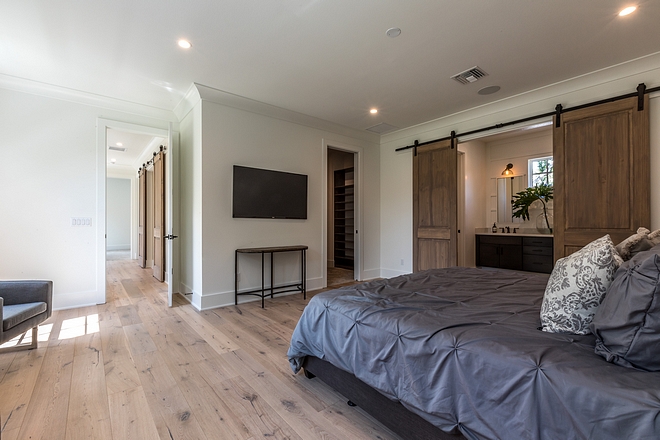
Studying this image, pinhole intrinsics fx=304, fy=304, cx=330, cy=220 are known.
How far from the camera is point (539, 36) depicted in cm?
270

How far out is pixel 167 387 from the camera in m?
2.02

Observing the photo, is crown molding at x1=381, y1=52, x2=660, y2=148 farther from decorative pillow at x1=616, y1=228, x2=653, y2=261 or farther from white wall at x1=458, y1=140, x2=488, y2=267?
decorative pillow at x1=616, y1=228, x2=653, y2=261

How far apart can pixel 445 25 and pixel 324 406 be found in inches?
119

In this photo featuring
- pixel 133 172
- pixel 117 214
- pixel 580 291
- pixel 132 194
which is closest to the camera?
pixel 580 291

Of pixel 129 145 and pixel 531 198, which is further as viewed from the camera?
pixel 129 145

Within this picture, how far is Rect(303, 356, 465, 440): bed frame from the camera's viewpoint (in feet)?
4.42

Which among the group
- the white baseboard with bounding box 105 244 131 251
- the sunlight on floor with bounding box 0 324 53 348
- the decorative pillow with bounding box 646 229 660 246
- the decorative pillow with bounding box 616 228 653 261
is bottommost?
the sunlight on floor with bounding box 0 324 53 348

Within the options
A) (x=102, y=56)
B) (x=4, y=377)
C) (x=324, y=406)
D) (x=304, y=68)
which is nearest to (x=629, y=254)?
(x=324, y=406)

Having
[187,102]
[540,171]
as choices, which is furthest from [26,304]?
[540,171]

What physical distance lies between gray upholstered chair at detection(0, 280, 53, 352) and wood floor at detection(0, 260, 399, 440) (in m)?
0.26

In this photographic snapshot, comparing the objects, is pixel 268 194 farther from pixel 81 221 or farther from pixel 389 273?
pixel 389 273

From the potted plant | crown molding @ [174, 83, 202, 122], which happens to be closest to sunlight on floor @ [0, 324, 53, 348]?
crown molding @ [174, 83, 202, 122]

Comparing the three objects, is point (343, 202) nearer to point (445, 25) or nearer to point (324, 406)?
point (445, 25)

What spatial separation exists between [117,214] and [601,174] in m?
12.5
